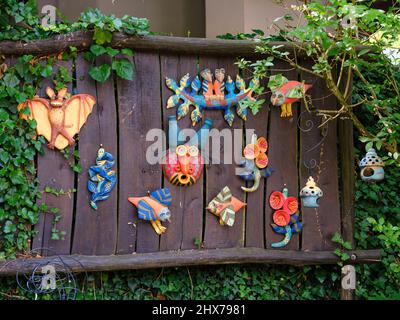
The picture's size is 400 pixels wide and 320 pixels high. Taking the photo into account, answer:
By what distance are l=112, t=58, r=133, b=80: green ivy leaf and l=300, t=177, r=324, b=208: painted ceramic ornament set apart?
1554 millimetres

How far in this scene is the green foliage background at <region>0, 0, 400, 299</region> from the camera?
13.6 ft

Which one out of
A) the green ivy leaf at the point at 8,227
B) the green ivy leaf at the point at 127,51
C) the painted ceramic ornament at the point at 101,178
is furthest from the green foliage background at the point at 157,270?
the painted ceramic ornament at the point at 101,178

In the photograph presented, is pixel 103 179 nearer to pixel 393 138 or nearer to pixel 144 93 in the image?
pixel 144 93

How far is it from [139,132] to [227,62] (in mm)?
872

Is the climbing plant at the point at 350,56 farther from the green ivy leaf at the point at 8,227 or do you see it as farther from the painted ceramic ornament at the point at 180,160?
the green ivy leaf at the point at 8,227

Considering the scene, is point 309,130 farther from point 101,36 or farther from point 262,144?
point 101,36

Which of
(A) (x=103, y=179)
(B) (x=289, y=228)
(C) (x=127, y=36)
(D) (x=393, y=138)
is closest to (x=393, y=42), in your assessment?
(D) (x=393, y=138)

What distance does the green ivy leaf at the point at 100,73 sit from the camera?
4297 mm

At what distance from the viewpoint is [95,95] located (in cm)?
437

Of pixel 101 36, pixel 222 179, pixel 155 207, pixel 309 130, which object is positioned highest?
pixel 101 36

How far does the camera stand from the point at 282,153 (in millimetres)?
4781

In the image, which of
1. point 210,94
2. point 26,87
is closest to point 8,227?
point 26,87

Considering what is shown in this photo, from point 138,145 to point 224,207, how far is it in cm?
78

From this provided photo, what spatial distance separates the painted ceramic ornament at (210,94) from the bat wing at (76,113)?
0.58 m
